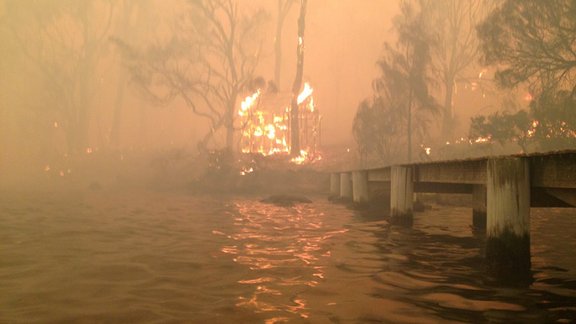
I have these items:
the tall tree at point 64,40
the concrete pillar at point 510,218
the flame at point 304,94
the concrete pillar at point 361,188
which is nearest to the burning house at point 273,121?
the flame at point 304,94

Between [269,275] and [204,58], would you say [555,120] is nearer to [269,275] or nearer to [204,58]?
[269,275]

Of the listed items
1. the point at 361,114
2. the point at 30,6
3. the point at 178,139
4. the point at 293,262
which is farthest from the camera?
the point at 178,139

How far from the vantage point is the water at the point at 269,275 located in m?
5.14

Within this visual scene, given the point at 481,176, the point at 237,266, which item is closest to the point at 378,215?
the point at 481,176

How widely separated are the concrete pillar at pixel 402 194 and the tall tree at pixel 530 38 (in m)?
12.7

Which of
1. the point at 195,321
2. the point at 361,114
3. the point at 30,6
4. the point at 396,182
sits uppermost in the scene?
the point at 30,6

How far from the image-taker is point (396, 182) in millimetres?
12664

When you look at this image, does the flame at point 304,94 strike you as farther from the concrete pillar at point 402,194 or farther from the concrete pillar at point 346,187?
the concrete pillar at point 402,194

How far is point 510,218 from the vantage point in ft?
22.1

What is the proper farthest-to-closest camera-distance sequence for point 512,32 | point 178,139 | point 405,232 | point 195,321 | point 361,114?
point 178,139 < point 361,114 < point 512,32 < point 405,232 < point 195,321

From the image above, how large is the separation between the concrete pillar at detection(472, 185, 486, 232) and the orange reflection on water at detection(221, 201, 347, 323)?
12.9ft

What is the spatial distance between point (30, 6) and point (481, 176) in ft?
173

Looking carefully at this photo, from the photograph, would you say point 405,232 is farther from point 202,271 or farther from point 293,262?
point 202,271

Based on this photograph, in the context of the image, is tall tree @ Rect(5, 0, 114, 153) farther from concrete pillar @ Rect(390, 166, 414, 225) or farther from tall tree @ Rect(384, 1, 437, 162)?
concrete pillar @ Rect(390, 166, 414, 225)
